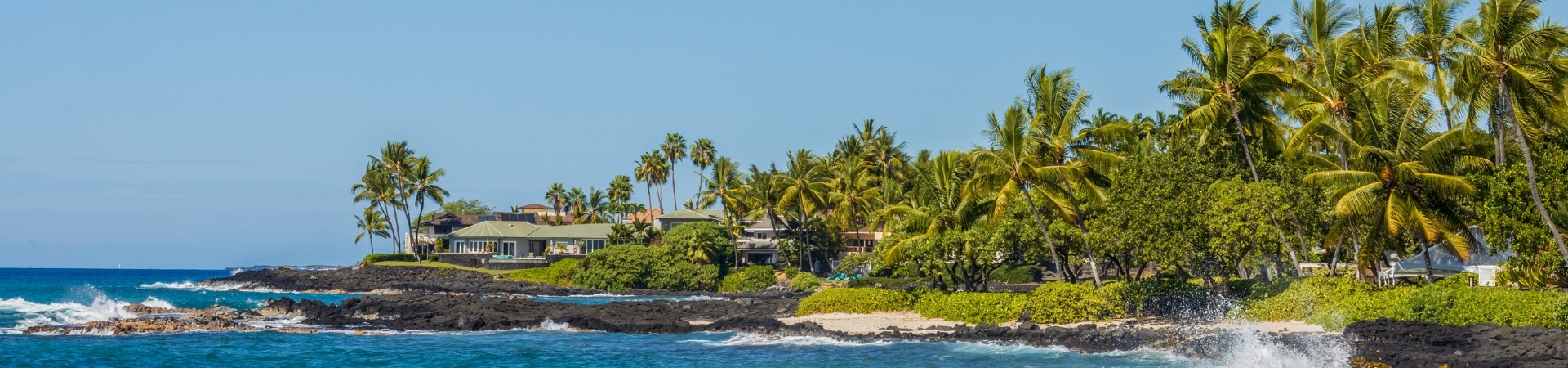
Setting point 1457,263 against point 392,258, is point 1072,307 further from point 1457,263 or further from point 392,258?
point 392,258

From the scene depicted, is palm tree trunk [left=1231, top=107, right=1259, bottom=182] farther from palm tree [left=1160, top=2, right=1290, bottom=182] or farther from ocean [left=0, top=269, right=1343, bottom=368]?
ocean [left=0, top=269, right=1343, bottom=368]

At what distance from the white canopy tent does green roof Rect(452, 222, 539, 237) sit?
210ft

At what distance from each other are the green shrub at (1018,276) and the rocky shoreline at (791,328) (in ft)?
38.9

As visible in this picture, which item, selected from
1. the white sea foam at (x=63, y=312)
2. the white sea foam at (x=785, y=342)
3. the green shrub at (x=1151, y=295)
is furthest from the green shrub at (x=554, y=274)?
the green shrub at (x=1151, y=295)

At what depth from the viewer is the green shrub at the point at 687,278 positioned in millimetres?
67375

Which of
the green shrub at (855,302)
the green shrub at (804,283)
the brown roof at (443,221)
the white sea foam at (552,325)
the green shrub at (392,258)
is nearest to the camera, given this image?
the white sea foam at (552,325)

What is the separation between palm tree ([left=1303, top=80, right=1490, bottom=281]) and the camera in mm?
27469

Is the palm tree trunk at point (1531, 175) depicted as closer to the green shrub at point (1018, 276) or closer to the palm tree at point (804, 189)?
the green shrub at point (1018, 276)

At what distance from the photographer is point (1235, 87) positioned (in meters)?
30.8

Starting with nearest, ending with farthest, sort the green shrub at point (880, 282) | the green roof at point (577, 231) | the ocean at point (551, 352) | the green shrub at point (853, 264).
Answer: the ocean at point (551, 352)
the green shrub at point (880, 282)
the green shrub at point (853, 264)
the green roof at point (577, 231)

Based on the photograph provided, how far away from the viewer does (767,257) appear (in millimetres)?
81875

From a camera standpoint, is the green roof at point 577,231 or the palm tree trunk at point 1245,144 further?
the green roof at point 577,231

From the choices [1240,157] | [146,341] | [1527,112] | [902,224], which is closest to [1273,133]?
[1240,157]

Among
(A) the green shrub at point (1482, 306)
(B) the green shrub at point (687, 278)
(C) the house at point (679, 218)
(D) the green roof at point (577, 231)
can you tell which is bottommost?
(A) the green shrub at point (1482, 306)
